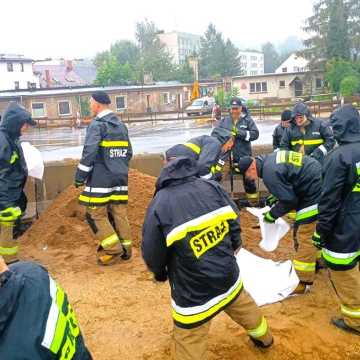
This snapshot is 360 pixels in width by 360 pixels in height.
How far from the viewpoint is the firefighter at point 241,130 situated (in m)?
7.81

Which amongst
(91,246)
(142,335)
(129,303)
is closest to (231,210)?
(142,335)

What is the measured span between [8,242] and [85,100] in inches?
1404

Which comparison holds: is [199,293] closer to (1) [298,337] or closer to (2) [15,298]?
(1) [298,337]

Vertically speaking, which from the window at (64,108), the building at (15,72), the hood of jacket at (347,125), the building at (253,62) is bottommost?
the hood of jacket at (347,125)

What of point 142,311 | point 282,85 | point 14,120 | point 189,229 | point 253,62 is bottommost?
point 142,311

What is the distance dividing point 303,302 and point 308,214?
2.90ft

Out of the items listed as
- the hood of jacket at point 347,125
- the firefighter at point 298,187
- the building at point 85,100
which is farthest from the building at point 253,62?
the hood of jacket at point 347,125

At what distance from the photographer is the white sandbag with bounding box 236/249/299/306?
478 centimetres

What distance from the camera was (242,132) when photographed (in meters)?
7.82

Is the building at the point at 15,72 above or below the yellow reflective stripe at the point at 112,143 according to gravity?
above

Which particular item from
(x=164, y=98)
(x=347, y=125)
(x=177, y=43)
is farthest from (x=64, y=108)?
(x=177, y=43)

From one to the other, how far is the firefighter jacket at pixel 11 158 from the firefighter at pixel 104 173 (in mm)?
708

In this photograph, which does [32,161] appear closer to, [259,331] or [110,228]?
[110,228]

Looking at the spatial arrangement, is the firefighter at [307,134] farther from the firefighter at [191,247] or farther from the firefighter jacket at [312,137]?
the firefighter at [191,247]
